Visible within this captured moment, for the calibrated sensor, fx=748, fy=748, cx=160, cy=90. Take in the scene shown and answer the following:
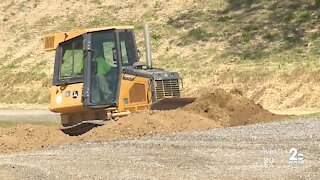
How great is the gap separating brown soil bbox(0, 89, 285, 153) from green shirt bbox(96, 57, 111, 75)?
1.67 m

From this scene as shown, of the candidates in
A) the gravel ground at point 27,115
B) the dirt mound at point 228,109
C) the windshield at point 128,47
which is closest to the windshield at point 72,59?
the windshield at point 128,47

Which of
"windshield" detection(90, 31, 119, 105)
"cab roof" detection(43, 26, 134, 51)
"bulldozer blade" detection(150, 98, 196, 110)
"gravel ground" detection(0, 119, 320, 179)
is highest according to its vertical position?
"cab roof" detection(43, 26, 134, 51)

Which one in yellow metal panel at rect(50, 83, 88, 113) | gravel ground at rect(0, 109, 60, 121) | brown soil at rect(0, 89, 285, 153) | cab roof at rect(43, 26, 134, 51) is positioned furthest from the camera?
gravel ground at rect(0, 109, 60, 121)

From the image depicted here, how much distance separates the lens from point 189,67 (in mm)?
34562

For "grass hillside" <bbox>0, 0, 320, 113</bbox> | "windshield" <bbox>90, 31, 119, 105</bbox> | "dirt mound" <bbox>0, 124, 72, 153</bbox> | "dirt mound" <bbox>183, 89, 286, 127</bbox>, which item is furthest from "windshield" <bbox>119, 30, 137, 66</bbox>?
"grass hillside" <bbox>0, 0, 320, 113</bbox>

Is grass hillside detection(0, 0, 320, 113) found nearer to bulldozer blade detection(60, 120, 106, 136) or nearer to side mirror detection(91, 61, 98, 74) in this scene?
side mirror detection(91, 61, 98, 74)

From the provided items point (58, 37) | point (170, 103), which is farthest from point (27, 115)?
point (170, 103)

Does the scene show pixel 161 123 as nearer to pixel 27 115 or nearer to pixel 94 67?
pixel 94 67

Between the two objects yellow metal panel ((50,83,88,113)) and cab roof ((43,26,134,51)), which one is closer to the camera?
yellow metal panel ((50,83,88,113))

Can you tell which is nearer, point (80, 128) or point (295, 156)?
point (295, 156)

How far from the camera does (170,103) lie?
1806 centimetres

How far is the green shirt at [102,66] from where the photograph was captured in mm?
18047

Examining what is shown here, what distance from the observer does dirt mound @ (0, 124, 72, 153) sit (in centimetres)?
1560

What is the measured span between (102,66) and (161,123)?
2657 mm
